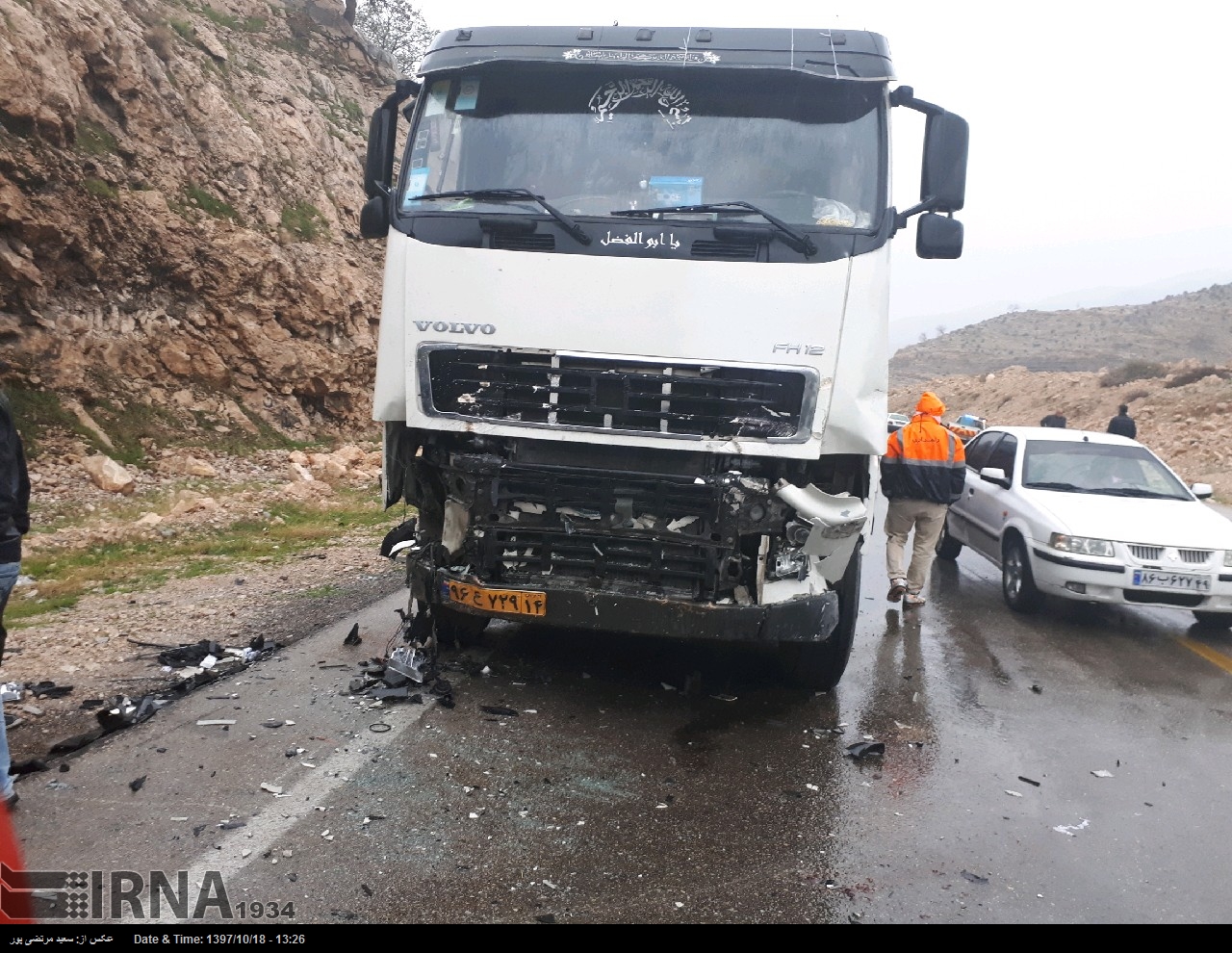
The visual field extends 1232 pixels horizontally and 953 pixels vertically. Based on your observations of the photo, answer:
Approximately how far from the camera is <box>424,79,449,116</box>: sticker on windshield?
17.9ft

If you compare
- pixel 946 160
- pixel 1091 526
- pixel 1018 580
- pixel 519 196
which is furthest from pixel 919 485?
pixel 519 196

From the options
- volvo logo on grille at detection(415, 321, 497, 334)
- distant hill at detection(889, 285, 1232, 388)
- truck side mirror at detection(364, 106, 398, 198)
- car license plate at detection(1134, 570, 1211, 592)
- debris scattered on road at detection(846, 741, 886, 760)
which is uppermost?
distant hill at detection(889, 285, 1232, 388)

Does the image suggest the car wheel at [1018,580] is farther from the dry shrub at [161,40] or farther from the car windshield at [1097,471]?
the dry shrub at [161,40]

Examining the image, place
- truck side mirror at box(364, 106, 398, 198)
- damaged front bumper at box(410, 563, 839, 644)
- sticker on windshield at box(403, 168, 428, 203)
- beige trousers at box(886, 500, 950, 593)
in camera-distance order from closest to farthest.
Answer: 1. damaged front bumper at box(410, 563, 839, 644)
2. sticker on windshield at box(403, 168, 428, 203)
3. truck side mirror at box(364, 106, 398, 198)
4. beige trousers at box(886, 500, 950, 593)

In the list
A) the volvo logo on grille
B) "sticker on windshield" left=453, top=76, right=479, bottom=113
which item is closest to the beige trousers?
the volvo logo on grille

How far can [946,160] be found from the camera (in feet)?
17.4

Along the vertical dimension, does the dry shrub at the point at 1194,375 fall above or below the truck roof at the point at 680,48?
below

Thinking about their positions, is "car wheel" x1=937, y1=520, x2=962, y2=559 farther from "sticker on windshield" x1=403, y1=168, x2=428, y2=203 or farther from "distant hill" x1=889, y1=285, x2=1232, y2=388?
"distant hill" x1=889, y1=285, x2=1232, y2=388

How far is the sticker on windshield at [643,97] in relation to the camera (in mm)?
5258

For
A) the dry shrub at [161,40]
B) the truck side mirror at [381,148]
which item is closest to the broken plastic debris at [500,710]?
the truck side mirror at [381,148]

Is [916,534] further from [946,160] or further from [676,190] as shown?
[676,190]

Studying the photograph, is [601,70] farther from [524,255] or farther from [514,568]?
[514,568]

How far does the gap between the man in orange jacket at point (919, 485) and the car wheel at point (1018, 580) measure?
74cm

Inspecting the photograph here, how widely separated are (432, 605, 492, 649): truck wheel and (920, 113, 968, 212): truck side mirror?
343cm
